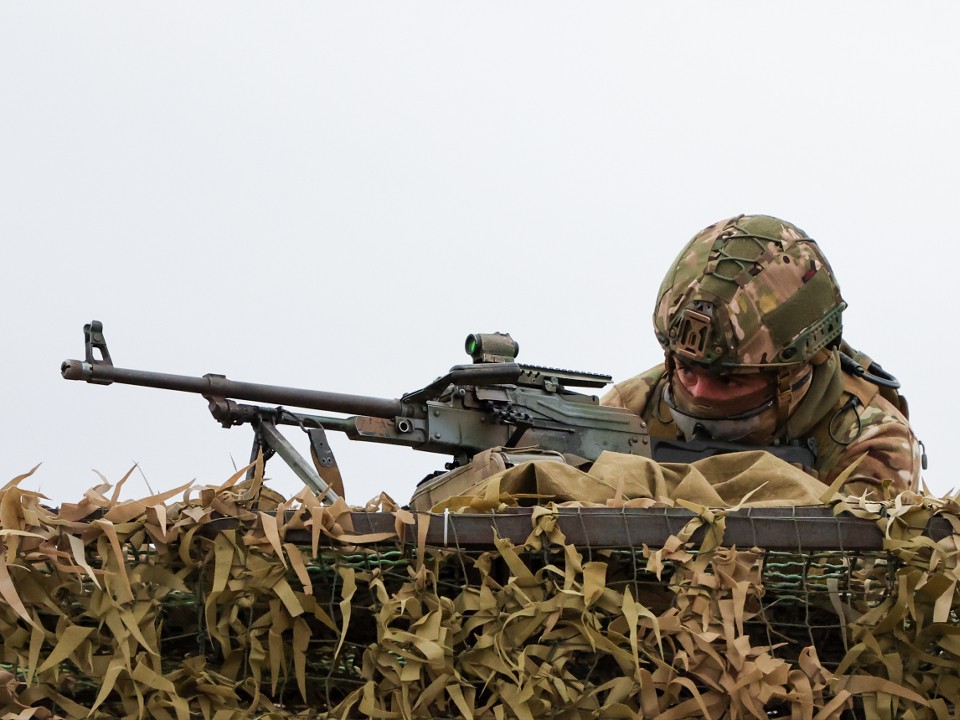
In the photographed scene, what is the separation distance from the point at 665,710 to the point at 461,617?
44cm

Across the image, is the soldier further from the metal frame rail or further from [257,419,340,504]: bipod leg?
the metal frame rail

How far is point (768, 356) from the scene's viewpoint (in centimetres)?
554

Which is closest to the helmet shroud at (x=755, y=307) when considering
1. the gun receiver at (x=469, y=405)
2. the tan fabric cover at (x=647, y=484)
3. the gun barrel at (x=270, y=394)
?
the gun receiver at (x=469, y=405)

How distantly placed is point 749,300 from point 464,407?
128 centimetres

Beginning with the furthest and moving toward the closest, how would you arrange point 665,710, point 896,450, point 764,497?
1. point 896,450
2. point 764,497
3. point 665,710

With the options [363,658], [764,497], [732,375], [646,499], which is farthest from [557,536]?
[732,375]

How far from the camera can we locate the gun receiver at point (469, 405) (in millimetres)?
5934

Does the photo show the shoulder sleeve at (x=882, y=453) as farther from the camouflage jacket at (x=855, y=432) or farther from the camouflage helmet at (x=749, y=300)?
the camouflage helmet at (x=749, y=300)

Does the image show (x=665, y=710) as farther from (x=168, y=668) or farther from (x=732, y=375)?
(x=732, y=375)

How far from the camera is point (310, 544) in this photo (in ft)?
9.86

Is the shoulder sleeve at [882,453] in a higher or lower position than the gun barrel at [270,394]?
lower

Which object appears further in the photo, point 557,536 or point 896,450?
point 896,450

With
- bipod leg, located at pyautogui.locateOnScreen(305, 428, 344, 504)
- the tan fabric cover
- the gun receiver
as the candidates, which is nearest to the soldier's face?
the gun receiver

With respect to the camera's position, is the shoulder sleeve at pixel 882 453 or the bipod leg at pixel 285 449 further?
the bipod leg at pixel 285 449
